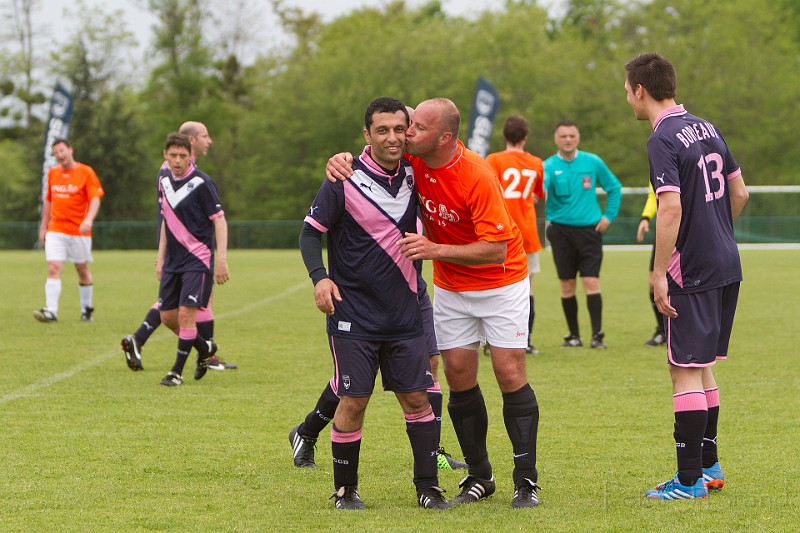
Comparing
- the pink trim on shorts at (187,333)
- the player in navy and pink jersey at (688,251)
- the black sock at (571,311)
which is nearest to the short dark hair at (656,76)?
the player in navy and pink jersey at (688,251)

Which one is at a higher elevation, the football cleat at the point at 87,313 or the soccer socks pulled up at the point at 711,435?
the soccer socks pulled up at the point at 711,435

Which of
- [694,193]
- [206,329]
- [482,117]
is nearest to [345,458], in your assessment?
[694,193]

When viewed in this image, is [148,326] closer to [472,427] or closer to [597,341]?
[597,341]

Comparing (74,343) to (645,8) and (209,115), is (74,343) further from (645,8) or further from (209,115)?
(645,8)

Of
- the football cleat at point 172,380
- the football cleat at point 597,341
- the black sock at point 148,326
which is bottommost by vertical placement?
the football cleat at point 172,380

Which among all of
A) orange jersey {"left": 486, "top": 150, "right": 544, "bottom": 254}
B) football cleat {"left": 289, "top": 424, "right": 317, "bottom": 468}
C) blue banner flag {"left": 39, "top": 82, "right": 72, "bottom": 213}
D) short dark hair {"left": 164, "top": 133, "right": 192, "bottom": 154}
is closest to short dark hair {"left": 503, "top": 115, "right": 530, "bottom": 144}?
orange jersey {"left": 486, "top": 150, "right": 544, "bottom": 254}

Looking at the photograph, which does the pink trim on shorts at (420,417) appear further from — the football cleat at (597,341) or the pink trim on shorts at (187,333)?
the football cleat at (597,341)

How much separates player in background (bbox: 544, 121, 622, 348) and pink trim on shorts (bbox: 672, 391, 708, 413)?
602cm

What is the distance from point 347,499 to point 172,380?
164 inches

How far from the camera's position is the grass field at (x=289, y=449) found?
4848 mm

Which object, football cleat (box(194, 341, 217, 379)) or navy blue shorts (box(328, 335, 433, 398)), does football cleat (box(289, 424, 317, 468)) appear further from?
football cleat (box(194, 341, 217, 379))

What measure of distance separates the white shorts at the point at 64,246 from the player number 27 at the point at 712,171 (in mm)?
10556

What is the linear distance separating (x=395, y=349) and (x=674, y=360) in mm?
1344

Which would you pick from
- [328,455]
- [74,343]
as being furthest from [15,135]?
[328,455]
